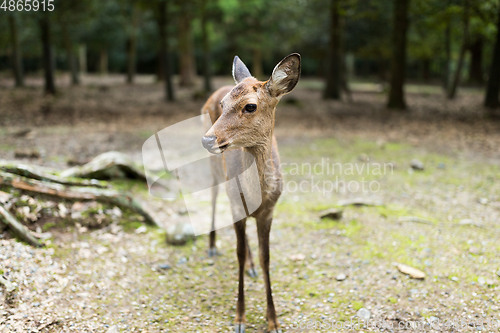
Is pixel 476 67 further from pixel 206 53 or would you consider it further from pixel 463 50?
pixel 206 53

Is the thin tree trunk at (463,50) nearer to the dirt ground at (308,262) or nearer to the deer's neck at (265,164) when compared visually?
the dirt ground at (308,262)

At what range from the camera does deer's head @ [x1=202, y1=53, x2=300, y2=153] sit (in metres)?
2.43

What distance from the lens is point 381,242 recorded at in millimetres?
4297

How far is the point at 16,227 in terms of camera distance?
3521mm

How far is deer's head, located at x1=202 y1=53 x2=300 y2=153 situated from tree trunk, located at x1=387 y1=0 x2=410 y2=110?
451 inches

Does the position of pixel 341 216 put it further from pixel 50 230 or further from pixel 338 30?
pixel 338 30

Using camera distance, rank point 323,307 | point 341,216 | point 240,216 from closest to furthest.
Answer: point 240,216 → point 323,307 → point 341,216

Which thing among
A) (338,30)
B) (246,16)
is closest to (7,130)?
(338,30)

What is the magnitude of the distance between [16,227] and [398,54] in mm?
12419

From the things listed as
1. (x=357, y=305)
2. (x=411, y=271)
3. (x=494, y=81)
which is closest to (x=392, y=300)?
(x=357, y=305)

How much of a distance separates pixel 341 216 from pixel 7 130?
780 centimetres

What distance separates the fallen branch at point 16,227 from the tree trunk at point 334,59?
13617 millimetres

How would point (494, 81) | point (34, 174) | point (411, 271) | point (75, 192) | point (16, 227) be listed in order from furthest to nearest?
point (494, 81), point (75, 192), point (34, 174), point (411, 271), point (16, 227)

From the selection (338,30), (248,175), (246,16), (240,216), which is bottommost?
(240,216)
